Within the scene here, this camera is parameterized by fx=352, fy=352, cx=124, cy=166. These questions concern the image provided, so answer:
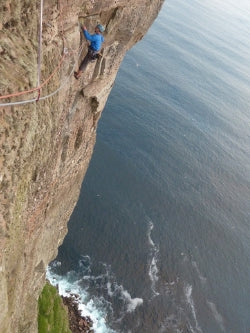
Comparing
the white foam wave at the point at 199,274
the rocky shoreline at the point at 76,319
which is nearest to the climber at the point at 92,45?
the rocky shoreline at the point at 76,319

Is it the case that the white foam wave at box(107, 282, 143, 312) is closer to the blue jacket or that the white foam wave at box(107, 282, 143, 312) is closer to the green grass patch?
the green grass patch

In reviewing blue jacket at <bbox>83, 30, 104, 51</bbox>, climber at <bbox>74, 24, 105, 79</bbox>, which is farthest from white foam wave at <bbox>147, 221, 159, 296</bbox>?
blue jacket at <bbox>83, 30, 104, 51</bbox>

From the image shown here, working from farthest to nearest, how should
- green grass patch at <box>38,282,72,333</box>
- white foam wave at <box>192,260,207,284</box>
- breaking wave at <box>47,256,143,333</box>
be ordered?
white foam wave at <box>192,260,207,284</box>
breaking wave at <box>47,256,143,333</box>
green grass patch at <box>38,282,72,333</box>

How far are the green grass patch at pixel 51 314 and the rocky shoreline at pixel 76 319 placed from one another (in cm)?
297

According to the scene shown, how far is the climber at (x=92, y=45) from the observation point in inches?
567

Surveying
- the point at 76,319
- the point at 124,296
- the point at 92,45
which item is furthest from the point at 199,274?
the point at 92,45

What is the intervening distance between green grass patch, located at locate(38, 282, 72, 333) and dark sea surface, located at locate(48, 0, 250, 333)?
483cm

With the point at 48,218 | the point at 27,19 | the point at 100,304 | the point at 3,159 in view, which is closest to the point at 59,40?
the point at 27,19

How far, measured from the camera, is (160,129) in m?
59.5

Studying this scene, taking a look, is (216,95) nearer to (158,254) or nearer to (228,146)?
(228,146)

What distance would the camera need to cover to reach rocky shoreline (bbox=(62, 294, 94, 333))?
34.0 m

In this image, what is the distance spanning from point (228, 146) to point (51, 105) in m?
55.4

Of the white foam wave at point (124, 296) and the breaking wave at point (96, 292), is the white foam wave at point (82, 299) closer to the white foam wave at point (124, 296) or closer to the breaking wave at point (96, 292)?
the breaking wave at point (96, 292)

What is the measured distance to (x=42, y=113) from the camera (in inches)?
443
